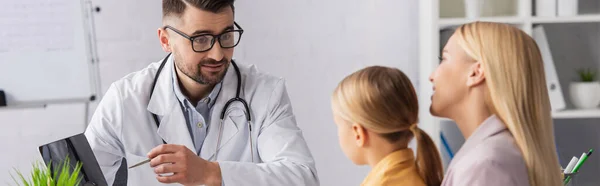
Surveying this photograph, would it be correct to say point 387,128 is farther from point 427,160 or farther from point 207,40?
point 207,40

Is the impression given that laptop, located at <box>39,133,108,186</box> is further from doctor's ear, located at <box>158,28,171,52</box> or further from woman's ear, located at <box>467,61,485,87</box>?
woman's ear, located at <box>467,61,485,87</box>

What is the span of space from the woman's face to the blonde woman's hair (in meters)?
0.03

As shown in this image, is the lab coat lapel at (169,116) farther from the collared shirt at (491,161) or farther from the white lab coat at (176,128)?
the collared shirt at (491,161)

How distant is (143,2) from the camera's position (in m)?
2.49

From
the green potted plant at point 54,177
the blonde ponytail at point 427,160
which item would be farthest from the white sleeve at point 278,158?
the blonde ponytail at point 427,160

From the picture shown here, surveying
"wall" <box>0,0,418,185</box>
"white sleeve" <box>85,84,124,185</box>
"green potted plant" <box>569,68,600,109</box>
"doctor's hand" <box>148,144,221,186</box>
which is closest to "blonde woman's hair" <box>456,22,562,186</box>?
"doctor's hand" <box>148,144,221,186</box>

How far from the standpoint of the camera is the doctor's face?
1697mm

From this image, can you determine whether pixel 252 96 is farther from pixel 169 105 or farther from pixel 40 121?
pixel 40 121

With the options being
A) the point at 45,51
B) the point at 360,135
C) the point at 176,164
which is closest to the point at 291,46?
the point at 45,51

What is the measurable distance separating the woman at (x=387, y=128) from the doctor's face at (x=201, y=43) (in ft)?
1.95

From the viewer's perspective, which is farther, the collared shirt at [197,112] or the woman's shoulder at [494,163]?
the collared shirt at [197,112]

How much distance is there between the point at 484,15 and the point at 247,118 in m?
0.93

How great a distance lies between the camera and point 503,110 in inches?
40.5

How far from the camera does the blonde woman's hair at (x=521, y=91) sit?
3.33 feet
